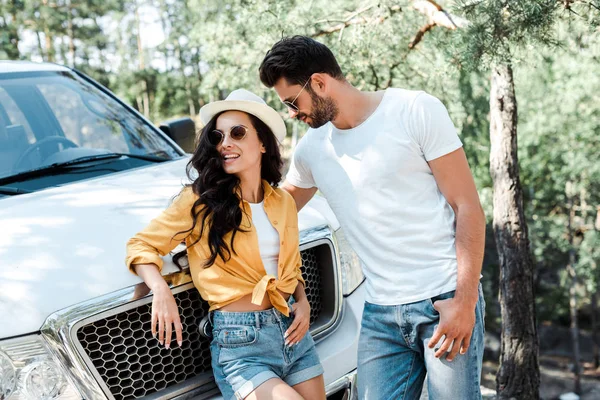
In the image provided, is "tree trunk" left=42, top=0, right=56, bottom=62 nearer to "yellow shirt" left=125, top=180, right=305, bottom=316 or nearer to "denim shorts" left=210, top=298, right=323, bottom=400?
"yellow shirt" left=125, top=180, right=305, bottom=316

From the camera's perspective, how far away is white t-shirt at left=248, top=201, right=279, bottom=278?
2.66 metres

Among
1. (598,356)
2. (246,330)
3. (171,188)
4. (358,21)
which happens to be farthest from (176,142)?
(598,356)

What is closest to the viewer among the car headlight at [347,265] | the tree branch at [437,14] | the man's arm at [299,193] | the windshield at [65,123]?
the man's arm at [299,193]

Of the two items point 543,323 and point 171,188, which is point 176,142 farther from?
point 543,323

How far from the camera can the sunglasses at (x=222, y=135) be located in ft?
8.79

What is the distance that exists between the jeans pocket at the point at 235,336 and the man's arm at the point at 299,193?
0.77 m

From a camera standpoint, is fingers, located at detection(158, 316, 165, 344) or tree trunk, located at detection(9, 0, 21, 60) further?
tree trunk, located at detection(9, 0, 21, 60)

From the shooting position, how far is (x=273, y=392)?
2.40 meters

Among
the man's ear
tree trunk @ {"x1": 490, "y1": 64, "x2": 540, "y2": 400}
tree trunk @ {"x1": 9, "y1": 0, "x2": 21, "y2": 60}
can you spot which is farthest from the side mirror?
tree trunk @ {"x1": 9, "y1": 0, "x2": 21, "y2": 60}

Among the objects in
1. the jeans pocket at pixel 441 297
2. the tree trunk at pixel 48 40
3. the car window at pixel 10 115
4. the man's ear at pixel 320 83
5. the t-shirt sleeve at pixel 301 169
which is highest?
the tree trunk at pixel 48 40

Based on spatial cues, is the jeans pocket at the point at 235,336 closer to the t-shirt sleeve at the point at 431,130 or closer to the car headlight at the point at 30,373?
the car headlight at the point at 30,373

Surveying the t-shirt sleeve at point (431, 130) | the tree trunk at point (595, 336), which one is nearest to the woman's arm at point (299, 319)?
the t-shirt sleeve at point (431, 130)

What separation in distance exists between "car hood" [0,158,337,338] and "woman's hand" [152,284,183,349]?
0.46ft

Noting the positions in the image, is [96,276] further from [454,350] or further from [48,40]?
[48,40]
